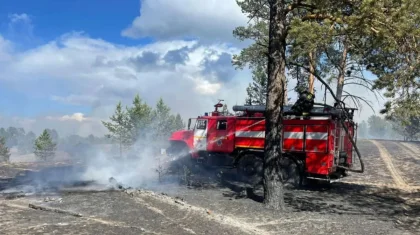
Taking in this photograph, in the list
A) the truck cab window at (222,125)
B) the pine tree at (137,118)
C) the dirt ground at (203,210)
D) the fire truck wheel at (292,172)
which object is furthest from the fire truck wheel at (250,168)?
the pine tree at (137,118)

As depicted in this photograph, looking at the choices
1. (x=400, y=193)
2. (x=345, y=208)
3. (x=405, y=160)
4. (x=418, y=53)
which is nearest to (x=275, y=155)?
(x=345, y=208)

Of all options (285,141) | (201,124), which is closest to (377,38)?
(285,141)

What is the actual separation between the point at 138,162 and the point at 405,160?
19098 millimetres

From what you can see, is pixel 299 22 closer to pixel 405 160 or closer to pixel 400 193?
pixel 400 193

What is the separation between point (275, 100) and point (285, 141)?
4221mm

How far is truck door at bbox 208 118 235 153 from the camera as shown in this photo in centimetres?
1631

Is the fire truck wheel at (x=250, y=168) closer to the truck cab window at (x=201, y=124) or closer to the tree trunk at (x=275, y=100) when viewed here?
the truck cab window at (x=201, y=124)

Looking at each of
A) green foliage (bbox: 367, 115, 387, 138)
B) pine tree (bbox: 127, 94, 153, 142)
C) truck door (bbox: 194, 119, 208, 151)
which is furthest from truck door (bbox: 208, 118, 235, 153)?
green foliage (bbox: 367, 115, 387, 138)

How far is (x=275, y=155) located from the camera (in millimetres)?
10719

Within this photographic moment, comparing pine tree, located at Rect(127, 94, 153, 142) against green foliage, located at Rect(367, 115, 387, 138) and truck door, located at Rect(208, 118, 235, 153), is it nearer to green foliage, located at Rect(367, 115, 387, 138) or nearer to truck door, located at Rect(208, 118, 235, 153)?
truck door, located at Rect(208, 118, 235, 153)

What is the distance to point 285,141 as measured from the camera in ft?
47.4

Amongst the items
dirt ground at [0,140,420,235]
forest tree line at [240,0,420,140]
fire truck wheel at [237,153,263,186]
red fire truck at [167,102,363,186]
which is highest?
forest tree line at [240,0,420,140]

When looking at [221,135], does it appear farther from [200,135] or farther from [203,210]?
[203,210]

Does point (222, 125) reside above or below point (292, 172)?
above
